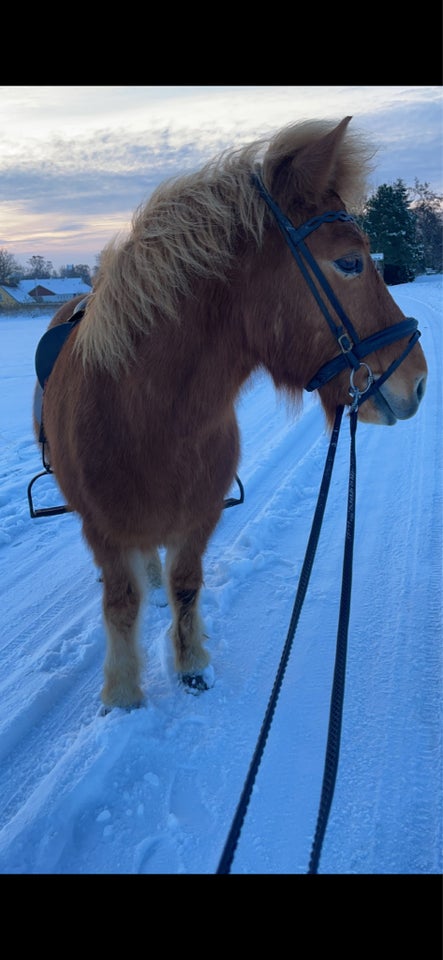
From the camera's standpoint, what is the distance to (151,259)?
200 centimetres

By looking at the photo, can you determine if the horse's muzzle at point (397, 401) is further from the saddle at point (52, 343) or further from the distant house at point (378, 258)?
the saddle at point (52, 343)

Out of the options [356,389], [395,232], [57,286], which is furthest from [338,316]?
[57,286]

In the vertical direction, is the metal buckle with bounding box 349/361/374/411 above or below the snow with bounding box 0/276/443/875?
above

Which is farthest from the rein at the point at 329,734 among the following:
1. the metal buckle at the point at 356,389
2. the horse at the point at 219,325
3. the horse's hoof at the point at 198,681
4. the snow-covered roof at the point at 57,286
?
the snow-covered roof at the point at 57,286

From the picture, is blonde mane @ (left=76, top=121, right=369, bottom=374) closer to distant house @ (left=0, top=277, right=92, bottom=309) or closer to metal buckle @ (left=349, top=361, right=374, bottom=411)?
metal buckle @ (left=349, top=361, right=374, bottom=411)

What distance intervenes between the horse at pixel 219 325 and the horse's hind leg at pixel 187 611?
0.34m

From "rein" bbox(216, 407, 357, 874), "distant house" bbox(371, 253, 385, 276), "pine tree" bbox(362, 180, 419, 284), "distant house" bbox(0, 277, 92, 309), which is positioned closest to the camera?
"rein" bbox(216, 407, 357, 874)

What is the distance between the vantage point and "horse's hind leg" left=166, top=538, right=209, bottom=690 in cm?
267

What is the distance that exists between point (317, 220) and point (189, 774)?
7.02 feet

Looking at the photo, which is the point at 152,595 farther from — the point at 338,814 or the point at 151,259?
the point at 151,259

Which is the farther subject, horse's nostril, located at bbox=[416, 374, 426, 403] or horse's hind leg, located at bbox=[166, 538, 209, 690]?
horse's hind leg, located at bbox=[166, 538, 209, 690]

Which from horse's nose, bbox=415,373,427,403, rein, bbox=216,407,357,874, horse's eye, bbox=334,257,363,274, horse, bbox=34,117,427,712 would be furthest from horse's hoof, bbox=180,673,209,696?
horse's eye, bbox=334,257,363,274

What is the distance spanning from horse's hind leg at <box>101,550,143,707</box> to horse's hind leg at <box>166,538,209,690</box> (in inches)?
8.3
